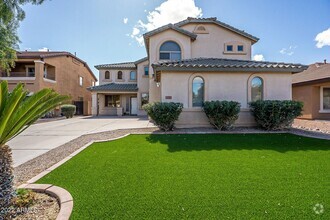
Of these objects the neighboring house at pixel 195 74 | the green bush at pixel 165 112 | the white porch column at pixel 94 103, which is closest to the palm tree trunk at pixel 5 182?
the green bush at pixel 165 112

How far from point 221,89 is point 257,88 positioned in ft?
7.37

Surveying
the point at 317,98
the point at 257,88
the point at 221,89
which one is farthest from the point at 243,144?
the point at 317,98

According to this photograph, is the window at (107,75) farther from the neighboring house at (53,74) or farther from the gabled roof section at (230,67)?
the gabled roof section at (230,67)

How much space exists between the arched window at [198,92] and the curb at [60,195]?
9184 mm

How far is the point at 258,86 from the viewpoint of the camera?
1217 cm

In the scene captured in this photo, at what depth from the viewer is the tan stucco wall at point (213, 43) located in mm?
20141

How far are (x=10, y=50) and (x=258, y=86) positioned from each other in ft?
63.1

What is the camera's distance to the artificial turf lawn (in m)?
3.25

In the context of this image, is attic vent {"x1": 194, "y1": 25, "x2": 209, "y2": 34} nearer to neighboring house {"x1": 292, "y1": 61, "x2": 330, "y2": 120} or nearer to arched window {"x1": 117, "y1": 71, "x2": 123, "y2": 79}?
neighboring house {"x1": 292, "y1": 61, "x2": 330, "y2": 120}

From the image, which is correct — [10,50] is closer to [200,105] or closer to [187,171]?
[200,105]

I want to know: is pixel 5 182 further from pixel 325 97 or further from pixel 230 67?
pixel 325 97

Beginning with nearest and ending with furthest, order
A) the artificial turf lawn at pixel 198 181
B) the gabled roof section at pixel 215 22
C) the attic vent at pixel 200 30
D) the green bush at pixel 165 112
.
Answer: the artificial turf lawn at pixel 198 181 → the green bush at pixel 165 112 → the gabled roof section at pixel 215 22 → the attic vent at pixel 200 30

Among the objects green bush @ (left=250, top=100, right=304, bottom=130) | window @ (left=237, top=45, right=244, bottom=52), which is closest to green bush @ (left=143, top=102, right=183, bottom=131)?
green bush @ (left=250, top=100, right=304, bottom=130)

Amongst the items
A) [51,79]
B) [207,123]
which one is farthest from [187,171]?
[51,79]
